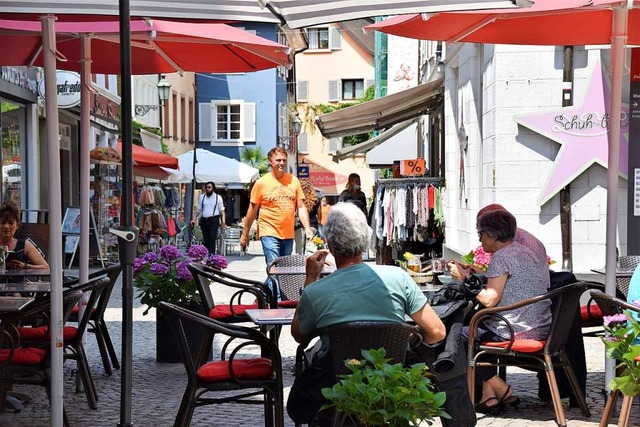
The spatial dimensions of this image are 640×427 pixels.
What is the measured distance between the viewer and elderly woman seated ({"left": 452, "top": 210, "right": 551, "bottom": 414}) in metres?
6.75

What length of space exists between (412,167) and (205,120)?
3339 cm

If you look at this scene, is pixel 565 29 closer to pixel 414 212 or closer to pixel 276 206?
pixel 276 206

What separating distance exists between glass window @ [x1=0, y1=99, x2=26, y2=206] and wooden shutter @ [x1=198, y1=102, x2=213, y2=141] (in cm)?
3052

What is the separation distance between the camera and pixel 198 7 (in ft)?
20.1

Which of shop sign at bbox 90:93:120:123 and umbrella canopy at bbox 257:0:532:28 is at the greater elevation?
shop sign at bbox 90:93:120:123

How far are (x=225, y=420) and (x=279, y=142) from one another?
47.0 m

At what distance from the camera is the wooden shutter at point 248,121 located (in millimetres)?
51906

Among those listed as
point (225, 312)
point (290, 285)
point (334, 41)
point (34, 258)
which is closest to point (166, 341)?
point (225, 312)

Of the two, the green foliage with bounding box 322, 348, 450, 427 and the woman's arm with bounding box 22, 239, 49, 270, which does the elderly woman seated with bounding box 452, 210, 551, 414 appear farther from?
the woman's arm with bounding box 22, 239, 49, 270

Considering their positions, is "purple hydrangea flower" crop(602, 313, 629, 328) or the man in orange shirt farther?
the man in orange shirt

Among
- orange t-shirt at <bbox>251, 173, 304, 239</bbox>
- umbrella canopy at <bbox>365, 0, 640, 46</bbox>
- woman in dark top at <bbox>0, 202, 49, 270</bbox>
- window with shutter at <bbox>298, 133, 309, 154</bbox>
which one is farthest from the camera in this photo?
window with shutter at <bbox>298, 133, 309, 154</bbox>

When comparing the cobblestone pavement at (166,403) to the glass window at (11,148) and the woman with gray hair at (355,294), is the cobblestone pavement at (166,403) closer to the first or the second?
the woman with gray hair at (355,294)

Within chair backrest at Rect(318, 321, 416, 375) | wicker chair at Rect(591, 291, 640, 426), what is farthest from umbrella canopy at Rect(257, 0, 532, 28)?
wicker chair at Rect(591, 291, 640, 426)

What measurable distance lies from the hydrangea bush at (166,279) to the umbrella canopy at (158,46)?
58.8 inches
